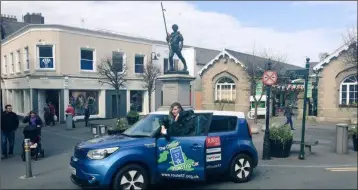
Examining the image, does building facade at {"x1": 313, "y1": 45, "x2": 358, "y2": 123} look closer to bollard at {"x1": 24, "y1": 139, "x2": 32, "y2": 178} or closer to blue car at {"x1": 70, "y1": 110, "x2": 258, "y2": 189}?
blue car at {"x1": 70, "y1": 110, "x2": 258, "y2": 189}

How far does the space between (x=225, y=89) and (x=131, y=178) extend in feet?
79.5

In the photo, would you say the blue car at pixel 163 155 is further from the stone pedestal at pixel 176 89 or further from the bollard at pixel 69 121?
the bollard at pixel 69 121

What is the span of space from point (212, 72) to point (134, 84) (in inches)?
305

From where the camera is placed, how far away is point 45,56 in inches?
907

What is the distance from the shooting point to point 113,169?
19.4ft

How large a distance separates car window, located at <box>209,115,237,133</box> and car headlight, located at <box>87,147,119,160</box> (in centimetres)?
230

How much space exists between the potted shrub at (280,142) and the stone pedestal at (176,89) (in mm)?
4202

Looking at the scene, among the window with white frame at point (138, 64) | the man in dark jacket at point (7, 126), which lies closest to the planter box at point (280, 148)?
the man in dark jacket at point (7, 126)

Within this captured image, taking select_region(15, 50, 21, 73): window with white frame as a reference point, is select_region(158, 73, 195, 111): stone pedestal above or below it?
below

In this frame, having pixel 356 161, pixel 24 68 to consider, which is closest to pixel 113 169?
pixel 356 161

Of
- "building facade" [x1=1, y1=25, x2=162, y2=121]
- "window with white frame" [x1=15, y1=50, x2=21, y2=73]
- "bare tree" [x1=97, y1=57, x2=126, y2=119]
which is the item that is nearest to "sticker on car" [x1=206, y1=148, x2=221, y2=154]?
"bare tree" [x1=97, y1=57, x2=126, y2=119]

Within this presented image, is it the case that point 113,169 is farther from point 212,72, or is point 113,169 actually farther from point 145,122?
point 212,72

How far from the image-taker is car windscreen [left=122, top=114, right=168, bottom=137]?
6.80m

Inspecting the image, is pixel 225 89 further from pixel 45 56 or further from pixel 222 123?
pixel 222 123
